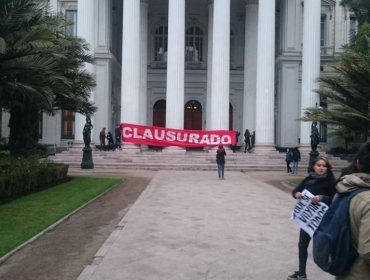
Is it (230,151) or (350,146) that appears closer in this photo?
(230,151)

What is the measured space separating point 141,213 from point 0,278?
5781mm

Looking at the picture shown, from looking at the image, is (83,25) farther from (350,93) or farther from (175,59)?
(350,93)

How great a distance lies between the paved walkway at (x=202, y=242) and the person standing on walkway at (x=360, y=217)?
3.61 m

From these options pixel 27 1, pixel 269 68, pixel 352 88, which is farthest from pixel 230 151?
pixel 27 1

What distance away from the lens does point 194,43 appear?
45.1m

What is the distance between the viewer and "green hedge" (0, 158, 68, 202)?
596 inches

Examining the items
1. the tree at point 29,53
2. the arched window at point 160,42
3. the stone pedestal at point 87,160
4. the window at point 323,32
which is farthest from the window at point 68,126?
the tree at point 29,53

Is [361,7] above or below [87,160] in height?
above

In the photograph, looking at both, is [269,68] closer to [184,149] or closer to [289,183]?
[184,149]

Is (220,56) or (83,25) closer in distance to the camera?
(220,56)

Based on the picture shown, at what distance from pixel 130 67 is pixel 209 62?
286 inches

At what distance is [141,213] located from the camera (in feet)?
40.9

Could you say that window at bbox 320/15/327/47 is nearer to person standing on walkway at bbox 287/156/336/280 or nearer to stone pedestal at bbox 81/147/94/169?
stone pedestal at bbox 81/147/94/169

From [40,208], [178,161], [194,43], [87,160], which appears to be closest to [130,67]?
[178,161]
